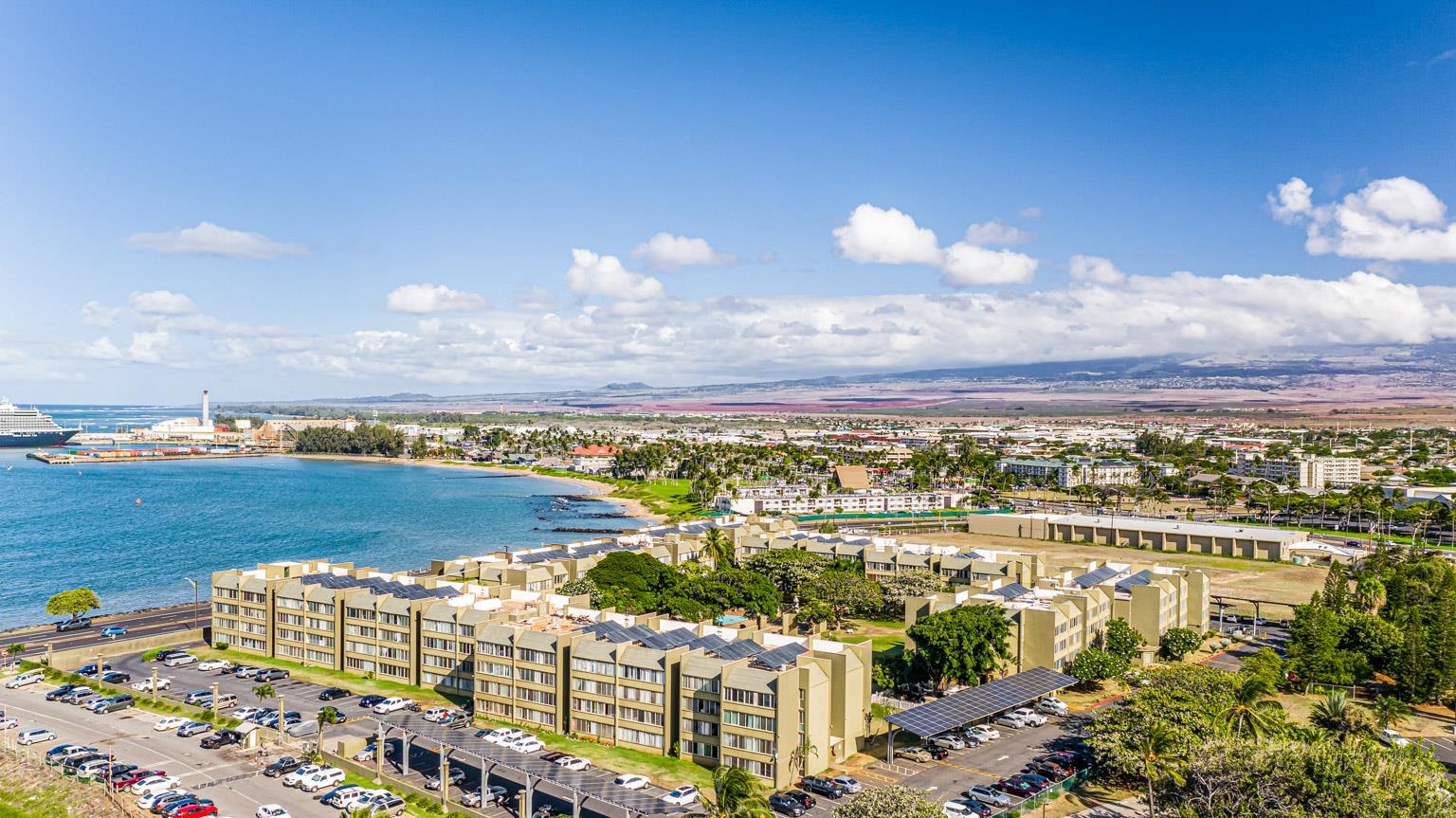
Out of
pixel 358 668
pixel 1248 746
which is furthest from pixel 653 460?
pixel 1248 746

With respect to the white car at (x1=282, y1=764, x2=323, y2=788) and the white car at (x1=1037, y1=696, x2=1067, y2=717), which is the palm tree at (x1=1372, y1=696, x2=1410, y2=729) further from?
the white car at (x1=282, y1=764, x2=323, y2=788)

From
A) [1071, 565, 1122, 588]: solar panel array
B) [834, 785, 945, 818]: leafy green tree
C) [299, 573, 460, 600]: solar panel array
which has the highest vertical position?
[299, 573, 460, 600]: solar panel array

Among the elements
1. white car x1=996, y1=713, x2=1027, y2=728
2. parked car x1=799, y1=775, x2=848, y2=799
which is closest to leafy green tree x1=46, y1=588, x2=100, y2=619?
parked car x1=799, y1=775, x2=848, y2=799

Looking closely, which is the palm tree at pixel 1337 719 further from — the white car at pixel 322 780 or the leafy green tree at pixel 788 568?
the white car at pixel 322 780

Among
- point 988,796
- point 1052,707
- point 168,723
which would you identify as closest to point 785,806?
point 988,796

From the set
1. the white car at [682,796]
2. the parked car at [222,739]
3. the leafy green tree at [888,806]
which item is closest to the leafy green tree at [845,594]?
the white car at [682,796]

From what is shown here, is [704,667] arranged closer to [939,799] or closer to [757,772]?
[757,772]
